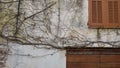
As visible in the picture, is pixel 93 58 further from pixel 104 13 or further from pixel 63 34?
pixel 104 13

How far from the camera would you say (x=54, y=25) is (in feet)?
30.8

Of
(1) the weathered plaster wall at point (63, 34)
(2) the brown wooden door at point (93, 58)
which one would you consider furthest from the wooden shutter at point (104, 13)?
(2) the brown wooden door at point (93, 58)

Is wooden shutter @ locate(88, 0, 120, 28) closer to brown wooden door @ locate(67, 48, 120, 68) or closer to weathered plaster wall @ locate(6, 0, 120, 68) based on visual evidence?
weathered plaster wall @ locate(6, 0, 120, 68)

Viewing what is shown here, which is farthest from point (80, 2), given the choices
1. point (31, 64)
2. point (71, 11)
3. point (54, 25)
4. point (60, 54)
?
point (31, 64)

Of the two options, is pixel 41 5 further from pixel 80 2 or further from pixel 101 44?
pixel 101 44

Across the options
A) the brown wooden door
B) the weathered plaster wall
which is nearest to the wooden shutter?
the weathered plaster wall

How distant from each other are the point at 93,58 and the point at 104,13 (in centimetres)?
125

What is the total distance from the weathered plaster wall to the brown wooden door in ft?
0.61

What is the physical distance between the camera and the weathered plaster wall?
9172 millimetres

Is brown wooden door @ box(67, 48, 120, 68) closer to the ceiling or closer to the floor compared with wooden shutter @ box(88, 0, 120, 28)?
closer to the floor

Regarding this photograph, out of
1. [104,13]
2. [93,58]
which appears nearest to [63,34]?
[93,58]

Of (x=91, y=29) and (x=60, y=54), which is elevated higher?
(x=91, y=29)

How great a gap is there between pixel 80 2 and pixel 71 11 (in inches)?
14.0

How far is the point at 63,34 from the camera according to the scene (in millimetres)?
9312
